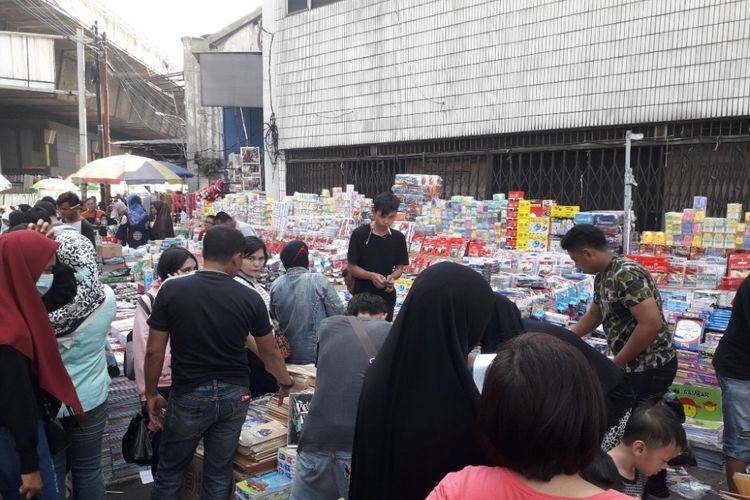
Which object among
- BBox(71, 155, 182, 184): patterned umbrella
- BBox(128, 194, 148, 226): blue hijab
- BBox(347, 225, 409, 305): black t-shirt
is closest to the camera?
BBox(347, 225, 409, 305): black t-shirt

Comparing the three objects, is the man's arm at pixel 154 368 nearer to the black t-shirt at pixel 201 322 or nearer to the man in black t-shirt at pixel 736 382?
the black t-shirt at pixel 201 322

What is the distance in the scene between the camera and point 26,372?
96.7 inches

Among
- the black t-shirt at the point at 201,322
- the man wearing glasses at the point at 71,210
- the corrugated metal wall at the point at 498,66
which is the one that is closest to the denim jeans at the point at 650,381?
the black t-shirt at the point at 201,322

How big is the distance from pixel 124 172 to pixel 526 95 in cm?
825

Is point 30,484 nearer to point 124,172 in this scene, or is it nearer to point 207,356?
point 207,356

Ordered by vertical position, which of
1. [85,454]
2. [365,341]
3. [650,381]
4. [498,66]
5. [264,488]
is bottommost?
[264,488]

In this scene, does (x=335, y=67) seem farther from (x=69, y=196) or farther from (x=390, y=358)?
(x=390, y=358)

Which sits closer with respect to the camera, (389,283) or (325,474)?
(325,474)

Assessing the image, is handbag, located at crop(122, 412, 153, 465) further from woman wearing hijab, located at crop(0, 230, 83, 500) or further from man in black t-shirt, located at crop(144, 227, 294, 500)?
woman wearing hijab, located at crop(0, 230, 83, 500)

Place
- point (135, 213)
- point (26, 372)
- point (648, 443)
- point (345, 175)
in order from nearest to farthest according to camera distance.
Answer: point (26, 372) → point (648, 443) → point (135, 213) → point (345, 175)

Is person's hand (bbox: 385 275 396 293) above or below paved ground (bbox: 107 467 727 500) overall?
above

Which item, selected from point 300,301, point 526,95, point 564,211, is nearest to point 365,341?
point 300,301

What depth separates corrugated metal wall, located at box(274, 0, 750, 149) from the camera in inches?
339

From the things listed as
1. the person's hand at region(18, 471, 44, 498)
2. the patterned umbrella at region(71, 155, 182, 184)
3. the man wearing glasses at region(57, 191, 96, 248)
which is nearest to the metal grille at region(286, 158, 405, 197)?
the patterned umbrella at region(71, 155, 182, 184)
